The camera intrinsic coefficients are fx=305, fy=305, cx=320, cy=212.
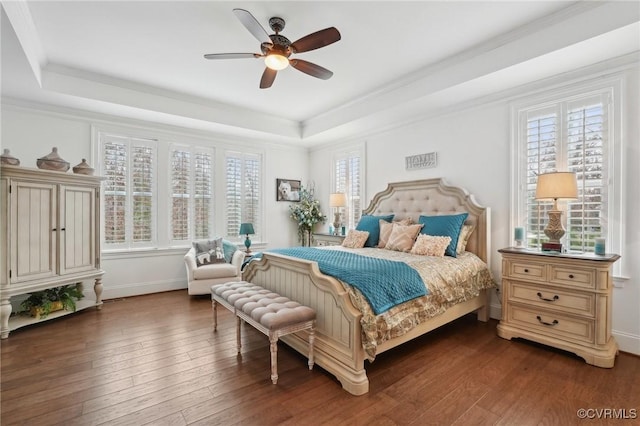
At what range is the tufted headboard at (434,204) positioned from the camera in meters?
3.70

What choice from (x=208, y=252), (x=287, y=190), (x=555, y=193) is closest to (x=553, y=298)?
(x=555, y=193)

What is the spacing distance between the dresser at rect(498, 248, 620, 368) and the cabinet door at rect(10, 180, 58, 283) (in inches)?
203

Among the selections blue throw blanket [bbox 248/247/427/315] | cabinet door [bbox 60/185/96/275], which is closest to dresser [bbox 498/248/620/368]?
blue throw blanket [bbox 248/247/427/315]

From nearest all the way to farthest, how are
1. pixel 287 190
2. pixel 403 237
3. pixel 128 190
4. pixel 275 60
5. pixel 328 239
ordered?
pixel 275 60, pixel 403 237, pixel 128 190, pixel 328 239, pixel 287 190

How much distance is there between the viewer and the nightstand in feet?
16.8

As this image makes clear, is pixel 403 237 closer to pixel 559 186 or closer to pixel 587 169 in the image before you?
pixel 559 186

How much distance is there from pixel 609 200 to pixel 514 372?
1905mm

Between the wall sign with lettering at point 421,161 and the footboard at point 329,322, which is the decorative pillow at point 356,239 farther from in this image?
the footboard at point 329,322

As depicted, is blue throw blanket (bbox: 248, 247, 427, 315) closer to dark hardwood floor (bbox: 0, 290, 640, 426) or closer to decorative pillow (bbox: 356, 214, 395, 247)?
dark hardwood floor (bbox: 0, 290, 640, 426)

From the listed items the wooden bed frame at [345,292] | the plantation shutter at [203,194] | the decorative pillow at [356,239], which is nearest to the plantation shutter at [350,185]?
the wooden bed frame at [345,292]

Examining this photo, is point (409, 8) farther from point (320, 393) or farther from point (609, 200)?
point (320, 393)

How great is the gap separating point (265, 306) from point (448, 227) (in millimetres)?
2333

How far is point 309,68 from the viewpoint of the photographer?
119 inches

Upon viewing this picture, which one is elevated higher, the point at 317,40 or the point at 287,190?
the point at 317,40
